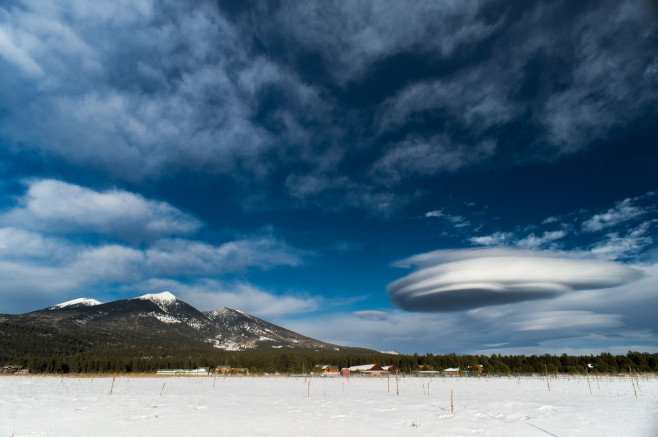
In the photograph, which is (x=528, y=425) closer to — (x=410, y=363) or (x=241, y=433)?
(x=241, y=433)

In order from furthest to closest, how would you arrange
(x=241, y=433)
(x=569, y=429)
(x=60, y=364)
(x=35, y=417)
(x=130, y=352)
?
1. (x=130, y=352)
2. (x=60, y=364)
3. (x=35, y=417)
4. (x=569, y=429)
5. (x=241, y=433)

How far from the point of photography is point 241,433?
12.0 m

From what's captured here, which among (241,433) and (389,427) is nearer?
(241,433)

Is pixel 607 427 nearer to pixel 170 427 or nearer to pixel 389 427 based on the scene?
pixel 389 427

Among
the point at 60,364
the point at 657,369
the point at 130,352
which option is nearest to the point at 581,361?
the point at 657,369

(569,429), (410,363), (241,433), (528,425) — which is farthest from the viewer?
(410,363)

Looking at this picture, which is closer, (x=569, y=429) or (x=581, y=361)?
(x=569, y=429)

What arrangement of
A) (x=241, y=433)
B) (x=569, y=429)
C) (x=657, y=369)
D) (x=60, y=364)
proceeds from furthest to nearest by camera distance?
(x=60, y=364)
(x=657, y=369)
(x=569, y=429)
(x=241, y=433)

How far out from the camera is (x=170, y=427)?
13086mm

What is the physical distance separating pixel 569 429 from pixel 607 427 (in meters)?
1.68

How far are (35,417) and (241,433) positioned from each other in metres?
10.2

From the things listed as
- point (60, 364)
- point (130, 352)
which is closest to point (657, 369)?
point (60, 364)

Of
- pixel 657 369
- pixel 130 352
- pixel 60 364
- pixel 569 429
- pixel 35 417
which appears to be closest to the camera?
pixel 569 429

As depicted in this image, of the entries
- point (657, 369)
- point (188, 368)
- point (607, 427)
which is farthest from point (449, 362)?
point (607, 427)
